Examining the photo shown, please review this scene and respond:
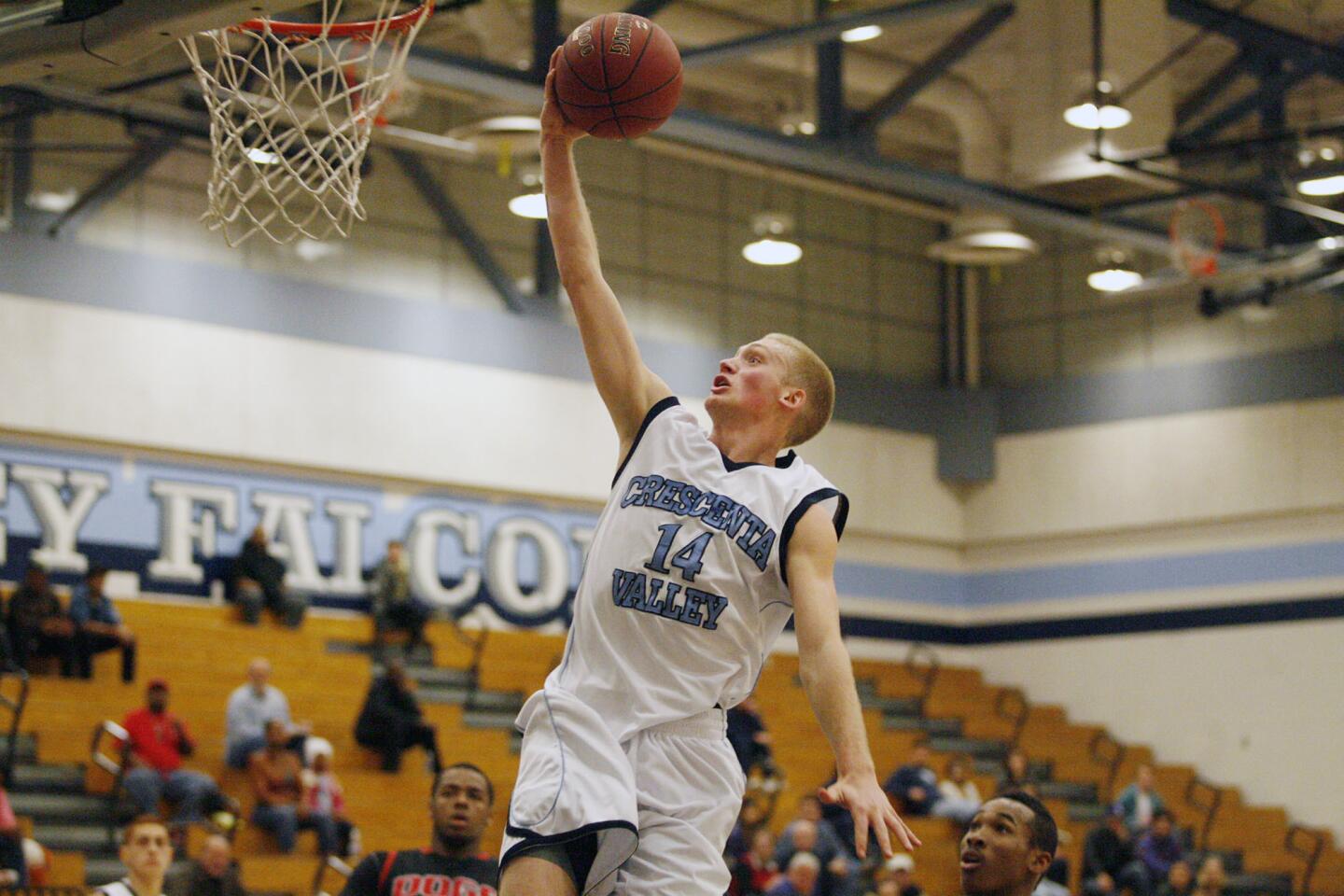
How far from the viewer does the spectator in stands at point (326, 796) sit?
14320 mm

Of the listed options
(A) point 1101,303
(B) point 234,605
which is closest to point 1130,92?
(A) point 1101,303

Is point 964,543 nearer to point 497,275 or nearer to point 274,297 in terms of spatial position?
point 497,275

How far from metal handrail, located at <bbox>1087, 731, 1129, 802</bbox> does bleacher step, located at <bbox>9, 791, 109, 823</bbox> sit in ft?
38.9

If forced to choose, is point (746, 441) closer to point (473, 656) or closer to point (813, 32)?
point (813, 32)

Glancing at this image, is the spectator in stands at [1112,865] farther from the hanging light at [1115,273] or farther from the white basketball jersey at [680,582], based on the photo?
the white basketball jersey at [680,582]

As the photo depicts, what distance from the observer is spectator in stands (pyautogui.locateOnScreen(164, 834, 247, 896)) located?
1198cm

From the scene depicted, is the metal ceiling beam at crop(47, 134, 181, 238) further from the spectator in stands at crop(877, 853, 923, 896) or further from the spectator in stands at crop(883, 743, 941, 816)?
the spectator in stands at crop(877, 853, 923, 896)

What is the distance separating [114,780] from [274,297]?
6506 mm

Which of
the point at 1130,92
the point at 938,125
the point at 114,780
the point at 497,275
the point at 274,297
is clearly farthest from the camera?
the point at 938,125

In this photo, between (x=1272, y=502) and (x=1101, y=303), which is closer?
(x=1272, y=502)

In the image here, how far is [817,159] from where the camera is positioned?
17688 millimetres

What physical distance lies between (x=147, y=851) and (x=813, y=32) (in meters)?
9.40

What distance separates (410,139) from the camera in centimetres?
1702

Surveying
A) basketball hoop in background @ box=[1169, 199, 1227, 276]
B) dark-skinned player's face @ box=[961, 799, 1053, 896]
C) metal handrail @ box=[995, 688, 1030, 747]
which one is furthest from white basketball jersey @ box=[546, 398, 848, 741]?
metal handrail @ box=[995, 688, 1030, 747]
